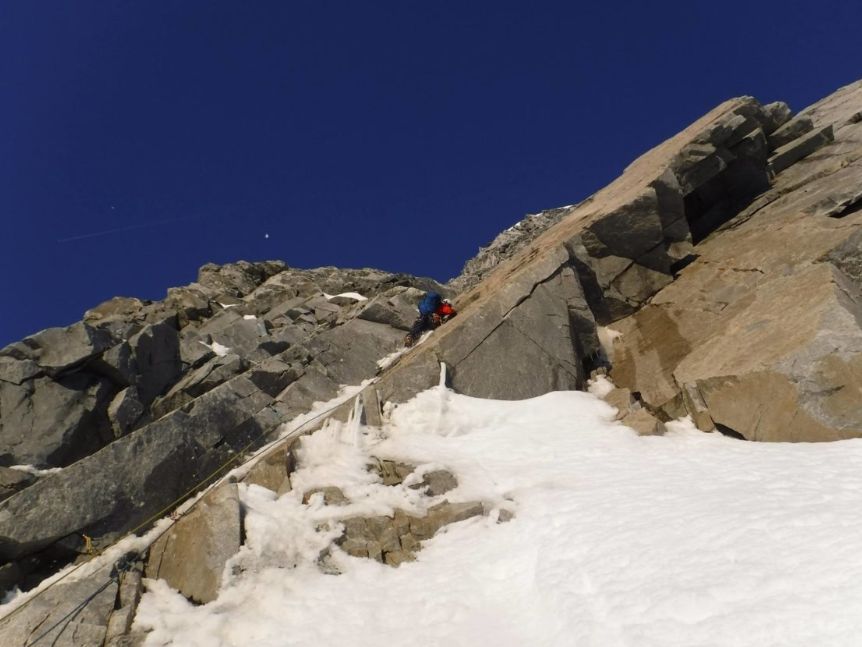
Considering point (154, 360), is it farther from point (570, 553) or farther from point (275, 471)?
point (570, 553)

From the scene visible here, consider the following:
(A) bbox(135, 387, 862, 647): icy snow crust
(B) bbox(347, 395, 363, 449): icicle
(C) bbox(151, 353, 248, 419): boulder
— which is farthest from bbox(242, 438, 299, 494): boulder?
(C) bbox(151, 353, 248, 419): boulder

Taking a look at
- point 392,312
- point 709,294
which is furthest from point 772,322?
point 392,312

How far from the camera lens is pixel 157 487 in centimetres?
1316

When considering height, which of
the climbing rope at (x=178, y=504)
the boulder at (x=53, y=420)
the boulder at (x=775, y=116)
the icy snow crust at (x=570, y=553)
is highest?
the boulder at (x=775, y=116)

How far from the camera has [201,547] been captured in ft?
35.0

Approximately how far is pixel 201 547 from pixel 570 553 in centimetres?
705

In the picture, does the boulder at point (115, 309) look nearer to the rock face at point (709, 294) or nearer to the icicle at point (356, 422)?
the rock face at point (709, 294)

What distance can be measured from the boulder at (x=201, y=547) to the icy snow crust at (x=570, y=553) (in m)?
0.29

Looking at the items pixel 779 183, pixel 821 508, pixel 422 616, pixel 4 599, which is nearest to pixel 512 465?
pixel 422 616

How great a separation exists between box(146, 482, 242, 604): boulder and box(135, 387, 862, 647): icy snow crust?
29 cm

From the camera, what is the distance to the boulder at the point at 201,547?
10.2 m

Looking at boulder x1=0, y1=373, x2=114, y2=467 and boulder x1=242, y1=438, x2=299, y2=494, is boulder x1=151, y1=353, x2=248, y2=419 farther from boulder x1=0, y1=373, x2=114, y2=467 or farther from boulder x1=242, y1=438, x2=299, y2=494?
boulder x1=242, y1=438, x2=299, y2=494

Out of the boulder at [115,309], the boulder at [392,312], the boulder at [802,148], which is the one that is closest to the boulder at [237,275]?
the boulder at [115,309]

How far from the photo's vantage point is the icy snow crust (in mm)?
6535
